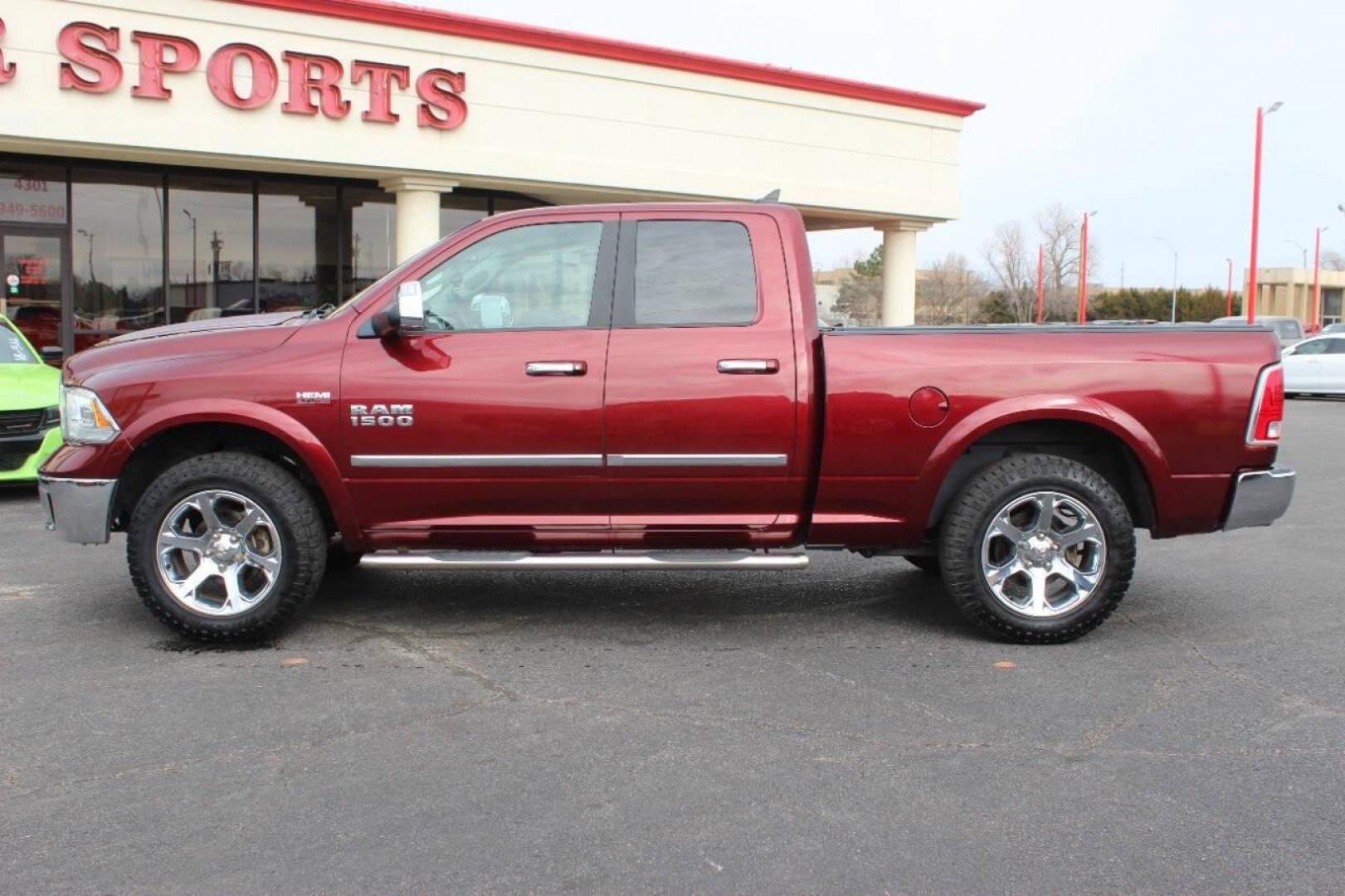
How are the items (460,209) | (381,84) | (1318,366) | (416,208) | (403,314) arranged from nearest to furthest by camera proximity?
1. (403,314)
2. (381,84)
3. (416,208)
4. (460,209)
5. (1318,366)

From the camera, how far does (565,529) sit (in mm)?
5398

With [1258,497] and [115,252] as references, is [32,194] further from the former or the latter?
[1258,497]

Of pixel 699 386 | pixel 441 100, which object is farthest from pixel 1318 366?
pixel 699 386

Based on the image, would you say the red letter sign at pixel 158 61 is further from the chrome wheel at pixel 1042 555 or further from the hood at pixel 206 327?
the chrome wheel at pixel 1042 555

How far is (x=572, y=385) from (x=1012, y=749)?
94.1 inches

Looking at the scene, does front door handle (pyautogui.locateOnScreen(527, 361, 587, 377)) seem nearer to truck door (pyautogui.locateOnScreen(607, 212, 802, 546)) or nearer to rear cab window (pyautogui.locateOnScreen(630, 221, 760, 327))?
truck door (pyautogui.locateOnScreen(607, 212, 802, 546))

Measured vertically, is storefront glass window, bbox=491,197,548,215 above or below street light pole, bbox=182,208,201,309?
above

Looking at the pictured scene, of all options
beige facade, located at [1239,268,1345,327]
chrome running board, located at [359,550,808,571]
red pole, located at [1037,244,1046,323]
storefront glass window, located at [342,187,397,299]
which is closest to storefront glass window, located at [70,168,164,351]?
storefront glass window, located at [342,187,397,299]

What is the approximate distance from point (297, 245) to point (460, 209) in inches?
114

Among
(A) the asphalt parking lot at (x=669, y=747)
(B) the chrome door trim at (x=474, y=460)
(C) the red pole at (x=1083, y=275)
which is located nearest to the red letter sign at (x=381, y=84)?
(A) the asphalt parking lot at (x=669, y=747)

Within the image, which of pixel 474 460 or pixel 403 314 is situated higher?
pixel 403 314

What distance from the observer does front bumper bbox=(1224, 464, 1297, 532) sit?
5430 millimetres

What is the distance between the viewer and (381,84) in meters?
16.6

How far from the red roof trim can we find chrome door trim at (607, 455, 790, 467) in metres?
12.9
